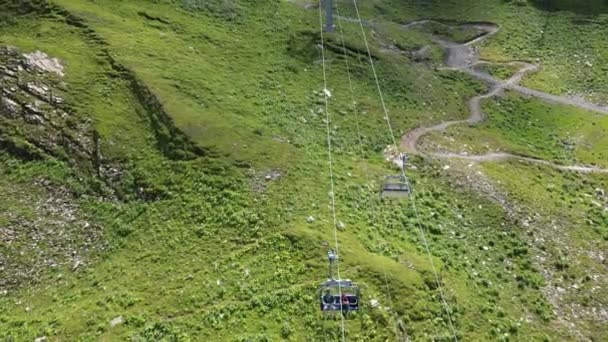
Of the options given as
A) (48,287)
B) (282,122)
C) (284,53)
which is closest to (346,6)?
(284,53)

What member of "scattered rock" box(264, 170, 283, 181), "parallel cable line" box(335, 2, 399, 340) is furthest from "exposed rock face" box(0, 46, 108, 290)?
"parallel cable line" box(335, 2, 399, 340)

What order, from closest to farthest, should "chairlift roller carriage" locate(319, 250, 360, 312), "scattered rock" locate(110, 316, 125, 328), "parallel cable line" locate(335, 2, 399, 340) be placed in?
"chairlift roller carriage" locate(319, 250, 360, 312), "scattered rock" locate(110, 316, 125, 328), "parallel cable line" locate(335, 2, 399, 340)

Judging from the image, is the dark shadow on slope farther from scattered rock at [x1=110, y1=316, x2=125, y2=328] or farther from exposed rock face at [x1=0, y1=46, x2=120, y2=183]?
scattered rock at [x1=110, y1=316, x2=125, y2=328]

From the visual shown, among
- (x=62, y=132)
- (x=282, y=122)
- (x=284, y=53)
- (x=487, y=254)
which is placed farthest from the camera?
(x=284, y=53)

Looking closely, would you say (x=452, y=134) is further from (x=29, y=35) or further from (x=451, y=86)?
(x=29, y=35)

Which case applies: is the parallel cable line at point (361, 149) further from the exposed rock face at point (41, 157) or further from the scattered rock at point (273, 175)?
the exposed rock face at point (41, 157)

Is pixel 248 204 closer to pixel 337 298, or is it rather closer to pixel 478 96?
pixel 337 298

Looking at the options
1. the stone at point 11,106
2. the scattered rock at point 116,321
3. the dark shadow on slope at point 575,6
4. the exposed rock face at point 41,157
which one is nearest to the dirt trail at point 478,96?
the dark shadow on slope at point 575,6
